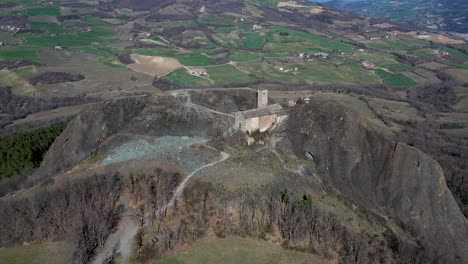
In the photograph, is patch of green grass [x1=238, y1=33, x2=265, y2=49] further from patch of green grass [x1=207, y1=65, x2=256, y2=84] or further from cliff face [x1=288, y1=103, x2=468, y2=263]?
cliff face [x1=288, y1=103, x2=468, y2=263]

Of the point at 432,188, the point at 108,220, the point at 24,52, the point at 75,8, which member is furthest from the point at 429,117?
the point at 75,8

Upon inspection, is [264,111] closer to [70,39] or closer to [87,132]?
[87,132]

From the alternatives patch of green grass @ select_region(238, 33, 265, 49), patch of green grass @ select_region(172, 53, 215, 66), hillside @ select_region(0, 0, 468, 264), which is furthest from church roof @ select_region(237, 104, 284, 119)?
patch of green grass @ select_region(238, 33, 265, 49)

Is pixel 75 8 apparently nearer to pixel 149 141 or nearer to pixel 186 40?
pixel 186 40

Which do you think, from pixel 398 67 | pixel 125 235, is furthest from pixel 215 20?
pixel 125 235

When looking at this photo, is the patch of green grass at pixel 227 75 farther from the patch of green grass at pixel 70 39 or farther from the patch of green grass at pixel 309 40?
the patch of green grass at pixel 70 39
